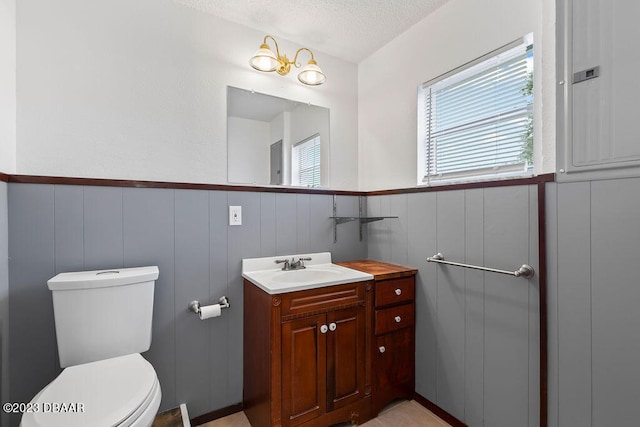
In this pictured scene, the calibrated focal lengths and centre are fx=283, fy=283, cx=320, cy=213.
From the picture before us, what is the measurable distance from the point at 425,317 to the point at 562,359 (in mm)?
717

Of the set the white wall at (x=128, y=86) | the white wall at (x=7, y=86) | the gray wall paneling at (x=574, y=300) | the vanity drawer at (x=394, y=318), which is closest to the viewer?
the gray wall paneling at (x=574, y=300)

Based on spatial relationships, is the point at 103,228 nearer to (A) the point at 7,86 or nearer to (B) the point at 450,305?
(A) the point at 7,86

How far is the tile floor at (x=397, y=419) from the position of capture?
5.43 feet

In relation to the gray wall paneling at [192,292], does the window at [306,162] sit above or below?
above

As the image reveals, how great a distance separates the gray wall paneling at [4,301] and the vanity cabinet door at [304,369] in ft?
4.11

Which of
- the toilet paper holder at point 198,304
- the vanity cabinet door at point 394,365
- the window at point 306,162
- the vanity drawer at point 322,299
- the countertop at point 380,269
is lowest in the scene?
the vanity cabinet door at point 394,365

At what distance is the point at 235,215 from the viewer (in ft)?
5.90

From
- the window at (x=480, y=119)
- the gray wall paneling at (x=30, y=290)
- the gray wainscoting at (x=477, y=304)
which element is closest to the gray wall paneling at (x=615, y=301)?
the gray wainscoting at (x=477, y=304)

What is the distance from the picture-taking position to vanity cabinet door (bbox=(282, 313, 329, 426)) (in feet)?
4.71

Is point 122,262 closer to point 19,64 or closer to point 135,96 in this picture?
point 135,96

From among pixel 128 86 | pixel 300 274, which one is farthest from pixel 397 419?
pixel 128 86

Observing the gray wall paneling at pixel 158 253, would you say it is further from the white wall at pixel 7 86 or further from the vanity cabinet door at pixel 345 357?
the vanity cabinet door at pixel 345 357

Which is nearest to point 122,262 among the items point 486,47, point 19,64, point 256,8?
point 19,64

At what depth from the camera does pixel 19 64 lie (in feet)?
4.46
